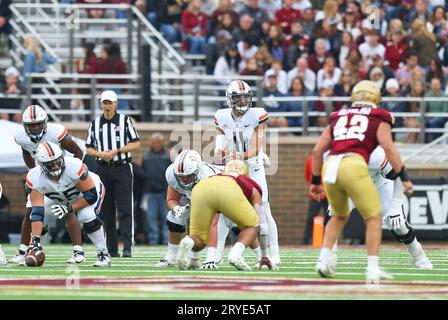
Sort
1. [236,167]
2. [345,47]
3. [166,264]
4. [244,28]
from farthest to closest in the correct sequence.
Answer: [244,28] < [345,47] < [166,264] < [236,167]

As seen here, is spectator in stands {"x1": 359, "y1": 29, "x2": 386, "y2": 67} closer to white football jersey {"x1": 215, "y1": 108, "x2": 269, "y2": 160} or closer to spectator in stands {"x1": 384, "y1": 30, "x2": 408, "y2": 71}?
spectator in stands {"x1": 384, "y1": 30, "x2": 408, "y2": 71}

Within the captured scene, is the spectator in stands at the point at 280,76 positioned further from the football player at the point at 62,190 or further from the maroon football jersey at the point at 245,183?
the maroon football jersey at the point at 245,183

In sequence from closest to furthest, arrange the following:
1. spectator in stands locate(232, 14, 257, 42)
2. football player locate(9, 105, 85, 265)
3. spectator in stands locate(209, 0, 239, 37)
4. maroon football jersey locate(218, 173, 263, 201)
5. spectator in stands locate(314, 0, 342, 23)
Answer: maroon football jersey locate(218, 173, 263, 201) < football player locate(9, 105, 85, 265) < spectator in stands locate(232, 14, 257, 42) < spectator in stands locate(314, 0, 342, 23) < spectator in stands locate(209, 0, 239, 37)

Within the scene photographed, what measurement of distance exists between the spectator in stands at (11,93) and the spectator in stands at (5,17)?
1533 mm

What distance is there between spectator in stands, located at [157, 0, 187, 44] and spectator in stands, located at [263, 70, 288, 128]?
2.35 meters

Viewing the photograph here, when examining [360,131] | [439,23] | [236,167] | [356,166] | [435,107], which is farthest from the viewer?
[439,23]

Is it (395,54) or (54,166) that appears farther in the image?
(395,54)

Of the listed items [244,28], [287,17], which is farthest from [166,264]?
[287,17]

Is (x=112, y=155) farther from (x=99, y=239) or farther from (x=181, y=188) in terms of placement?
(x=181, y=188)

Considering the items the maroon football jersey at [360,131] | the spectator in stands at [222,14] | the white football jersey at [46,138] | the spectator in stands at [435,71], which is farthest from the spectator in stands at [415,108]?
the maroon football jersey at [360,131]

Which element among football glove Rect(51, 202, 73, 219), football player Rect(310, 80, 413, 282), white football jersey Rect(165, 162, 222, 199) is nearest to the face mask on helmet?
football glove Rect(51, 202, 73, 219)

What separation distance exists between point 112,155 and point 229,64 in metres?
7.57

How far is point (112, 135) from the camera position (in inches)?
581

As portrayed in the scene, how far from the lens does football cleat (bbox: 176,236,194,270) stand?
11.6 m
